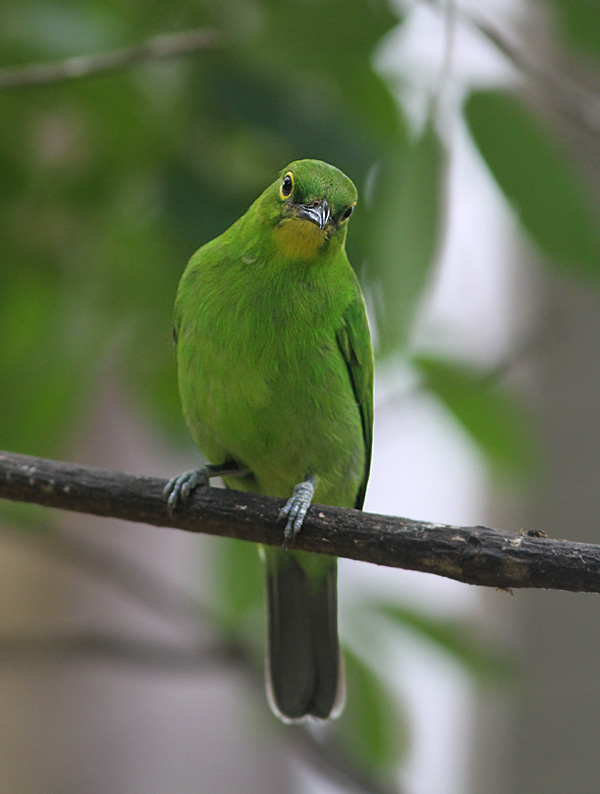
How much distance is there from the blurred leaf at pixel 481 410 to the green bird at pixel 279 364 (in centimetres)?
16

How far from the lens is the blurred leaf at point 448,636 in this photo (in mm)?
2346

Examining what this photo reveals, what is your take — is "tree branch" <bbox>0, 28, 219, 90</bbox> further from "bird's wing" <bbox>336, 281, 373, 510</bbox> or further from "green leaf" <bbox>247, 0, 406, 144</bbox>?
"bird's wing" <bbox>336, 281, 373, 510</bbox>

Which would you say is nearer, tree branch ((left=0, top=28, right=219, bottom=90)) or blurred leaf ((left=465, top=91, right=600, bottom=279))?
blurred leaf ((left=465, top=91, right=600, bottom=279))

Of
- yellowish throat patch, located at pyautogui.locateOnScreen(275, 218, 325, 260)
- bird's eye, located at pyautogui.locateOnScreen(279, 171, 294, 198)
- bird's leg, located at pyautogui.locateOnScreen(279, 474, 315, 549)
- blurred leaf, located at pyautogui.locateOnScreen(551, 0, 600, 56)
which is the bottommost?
→ bird's leg, located at pyautogui.locateOnScreen(279, 474, 315, 549)

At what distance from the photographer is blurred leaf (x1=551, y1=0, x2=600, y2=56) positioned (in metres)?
1.80

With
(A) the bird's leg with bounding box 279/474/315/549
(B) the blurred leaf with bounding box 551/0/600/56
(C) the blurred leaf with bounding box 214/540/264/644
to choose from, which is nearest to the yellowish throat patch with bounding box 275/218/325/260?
(A) the bird's leg with bounding box 279/474/315/549

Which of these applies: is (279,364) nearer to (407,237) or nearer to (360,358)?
(360,358)

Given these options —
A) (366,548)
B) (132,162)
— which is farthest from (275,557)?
(132,162)

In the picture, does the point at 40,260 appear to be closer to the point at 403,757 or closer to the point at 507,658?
the point at 403,757

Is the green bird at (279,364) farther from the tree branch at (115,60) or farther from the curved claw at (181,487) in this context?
the tree branch at (115,60)

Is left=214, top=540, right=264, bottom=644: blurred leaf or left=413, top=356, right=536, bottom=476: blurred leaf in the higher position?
left=413, top=356, right=536, bottom=476: blurred leaf

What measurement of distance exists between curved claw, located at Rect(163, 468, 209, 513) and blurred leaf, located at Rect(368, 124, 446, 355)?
0.67 metres

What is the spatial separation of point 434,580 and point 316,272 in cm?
171

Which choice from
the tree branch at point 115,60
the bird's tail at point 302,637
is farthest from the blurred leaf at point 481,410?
the tree branch at point 115,60
